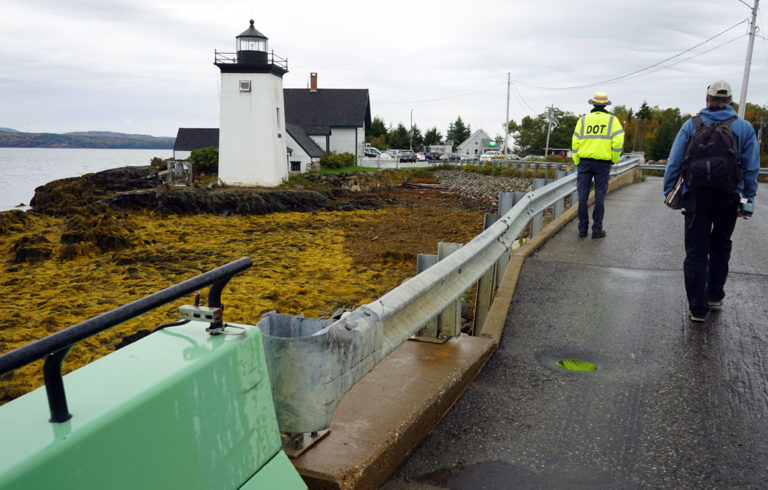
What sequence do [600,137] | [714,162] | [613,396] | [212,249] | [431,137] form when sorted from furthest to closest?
[431,137] < [212,249] < [600,137] < [714,162] < [613,396]

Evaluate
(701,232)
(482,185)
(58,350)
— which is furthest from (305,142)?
(58,350)

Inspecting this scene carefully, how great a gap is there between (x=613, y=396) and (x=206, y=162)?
44.5 m

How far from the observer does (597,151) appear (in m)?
9.16

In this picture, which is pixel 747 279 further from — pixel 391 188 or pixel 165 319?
pixel 391 188

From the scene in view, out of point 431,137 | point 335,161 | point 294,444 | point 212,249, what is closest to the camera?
point 294,444

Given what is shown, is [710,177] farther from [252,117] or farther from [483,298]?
[252,117]

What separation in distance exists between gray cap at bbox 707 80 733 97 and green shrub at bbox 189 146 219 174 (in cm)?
4311

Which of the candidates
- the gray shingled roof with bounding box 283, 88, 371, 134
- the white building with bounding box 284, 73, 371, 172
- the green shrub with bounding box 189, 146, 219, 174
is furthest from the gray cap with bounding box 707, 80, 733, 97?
the gray shingled roof with bounding box 283, 88, 371, 134

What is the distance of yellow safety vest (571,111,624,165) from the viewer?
→ 29.9 feet

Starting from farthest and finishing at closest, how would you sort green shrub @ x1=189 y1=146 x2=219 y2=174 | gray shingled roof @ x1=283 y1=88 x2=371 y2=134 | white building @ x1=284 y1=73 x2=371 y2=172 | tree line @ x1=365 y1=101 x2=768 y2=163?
1. tree line @ x1=365 y1=101 x2=768 y2=163
2. gray shingled roof @ x1=283 y1=88 x2=371 y2=134
3. white building @ x1=284 y1=73 x2=371 y2=172
4. green shrub @ x1=189 y1=146 x2=219 y2=174

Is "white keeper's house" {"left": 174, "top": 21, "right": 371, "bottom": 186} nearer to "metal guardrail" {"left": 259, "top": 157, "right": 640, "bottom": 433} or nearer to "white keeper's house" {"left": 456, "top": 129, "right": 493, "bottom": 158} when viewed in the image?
"metal guardrail" {"left": 259, "top": 157, "right": 640, "bottom": 433}

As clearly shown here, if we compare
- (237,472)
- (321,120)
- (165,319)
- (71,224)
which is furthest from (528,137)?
(237,472)

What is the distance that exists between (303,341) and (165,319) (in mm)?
8953

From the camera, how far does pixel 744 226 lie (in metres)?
11.2
